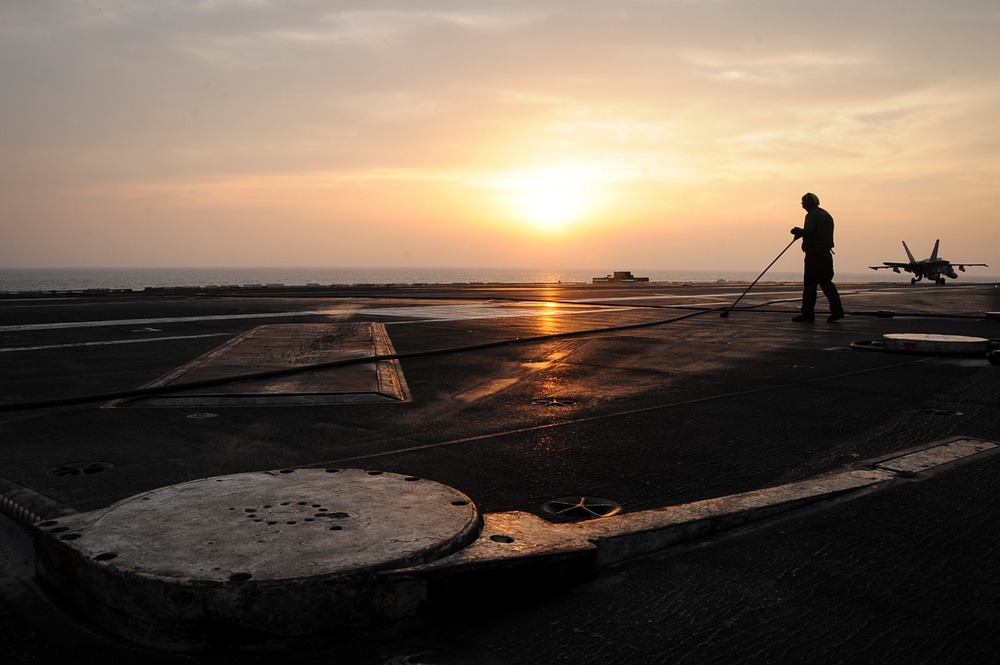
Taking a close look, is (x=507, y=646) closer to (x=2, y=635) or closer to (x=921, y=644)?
(x=921, y=644)

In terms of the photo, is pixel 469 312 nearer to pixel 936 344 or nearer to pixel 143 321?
pixel 143 321

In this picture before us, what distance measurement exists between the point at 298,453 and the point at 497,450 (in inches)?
42.1

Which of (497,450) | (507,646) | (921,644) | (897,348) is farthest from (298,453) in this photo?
(897,348)

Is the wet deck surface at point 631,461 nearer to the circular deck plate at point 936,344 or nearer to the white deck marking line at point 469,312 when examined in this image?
the circular deck plate at point 936,344

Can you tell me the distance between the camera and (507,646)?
206 cm

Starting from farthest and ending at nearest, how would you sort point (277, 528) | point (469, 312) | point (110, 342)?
point (469, 312), point (110, 342), point (277, 528)

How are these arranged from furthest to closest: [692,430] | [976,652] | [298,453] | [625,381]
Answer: [625,381]
[692,430]
[298,453]
[976,652]

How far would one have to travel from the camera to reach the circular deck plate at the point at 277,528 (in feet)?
7.01

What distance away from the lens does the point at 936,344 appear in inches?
336

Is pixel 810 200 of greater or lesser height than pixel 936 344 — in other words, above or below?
above

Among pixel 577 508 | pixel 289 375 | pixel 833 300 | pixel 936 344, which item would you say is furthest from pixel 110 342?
pixel 833 300

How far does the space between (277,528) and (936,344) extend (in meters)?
8.21

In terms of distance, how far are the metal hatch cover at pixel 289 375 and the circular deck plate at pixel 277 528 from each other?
2895mm

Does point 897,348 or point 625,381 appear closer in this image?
point 625,381
